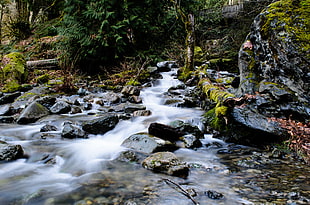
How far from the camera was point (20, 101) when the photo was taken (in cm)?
739

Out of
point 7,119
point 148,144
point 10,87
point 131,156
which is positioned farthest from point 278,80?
point 10,87

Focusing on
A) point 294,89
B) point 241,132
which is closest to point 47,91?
point 241,132

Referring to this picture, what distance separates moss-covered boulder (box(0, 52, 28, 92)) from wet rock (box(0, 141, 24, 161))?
673 cm

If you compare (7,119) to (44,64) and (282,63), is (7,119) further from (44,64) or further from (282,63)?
(44,64)

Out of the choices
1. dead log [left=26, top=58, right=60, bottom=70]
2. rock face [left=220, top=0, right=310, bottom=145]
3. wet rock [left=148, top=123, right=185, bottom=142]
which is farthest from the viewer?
dead log [left=26, top=58, right=60, bottom=70]

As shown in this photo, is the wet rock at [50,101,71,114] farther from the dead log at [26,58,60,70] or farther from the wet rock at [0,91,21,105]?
the dead log at [26,58,60,70]

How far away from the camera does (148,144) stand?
3828 millimetres

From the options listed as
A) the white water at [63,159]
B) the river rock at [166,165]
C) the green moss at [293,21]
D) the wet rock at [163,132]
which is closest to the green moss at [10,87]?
the white water at [63,159]

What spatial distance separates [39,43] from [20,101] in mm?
8016

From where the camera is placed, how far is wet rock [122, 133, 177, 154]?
3.75 metres

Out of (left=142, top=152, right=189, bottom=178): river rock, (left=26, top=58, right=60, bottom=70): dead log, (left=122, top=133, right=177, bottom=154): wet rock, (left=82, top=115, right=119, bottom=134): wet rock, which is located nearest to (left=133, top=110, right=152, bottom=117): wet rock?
(left=82, top=115, right=119, bottom=134): wet rock

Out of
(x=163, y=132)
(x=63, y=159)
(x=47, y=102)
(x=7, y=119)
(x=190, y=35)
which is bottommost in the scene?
(x=63, y=159)

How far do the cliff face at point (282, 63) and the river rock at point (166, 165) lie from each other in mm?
2187

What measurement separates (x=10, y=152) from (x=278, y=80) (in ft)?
16.5
